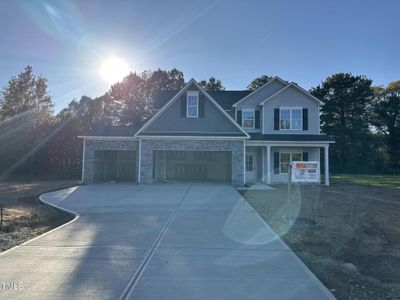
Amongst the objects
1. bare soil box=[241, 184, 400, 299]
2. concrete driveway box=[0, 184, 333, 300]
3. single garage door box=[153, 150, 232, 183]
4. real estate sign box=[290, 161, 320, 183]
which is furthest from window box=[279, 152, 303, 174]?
concrete driveway box=[0, 184, 333, 300]

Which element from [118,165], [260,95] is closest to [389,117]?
[260,95]

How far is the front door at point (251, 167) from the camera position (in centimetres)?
2311

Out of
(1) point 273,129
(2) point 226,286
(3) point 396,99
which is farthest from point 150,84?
(2) point 226,286

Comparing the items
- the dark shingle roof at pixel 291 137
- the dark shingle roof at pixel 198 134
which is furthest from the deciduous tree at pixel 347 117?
the dark shingle roof at pixel 198 134

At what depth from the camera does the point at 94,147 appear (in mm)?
20422

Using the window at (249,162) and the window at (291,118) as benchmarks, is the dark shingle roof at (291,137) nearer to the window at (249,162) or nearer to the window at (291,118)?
the window at (291,118)

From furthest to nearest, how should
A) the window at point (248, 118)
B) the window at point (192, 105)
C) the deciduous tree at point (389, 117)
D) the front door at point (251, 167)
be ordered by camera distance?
the deciduous tree at point (389, 117), the window at point (248, 118), the front door at point (251, 167), the window at point (192, 105)

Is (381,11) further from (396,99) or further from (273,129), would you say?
(396,99)

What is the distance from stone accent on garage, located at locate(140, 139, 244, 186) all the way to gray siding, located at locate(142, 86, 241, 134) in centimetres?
88

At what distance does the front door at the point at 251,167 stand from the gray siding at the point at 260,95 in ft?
11.8

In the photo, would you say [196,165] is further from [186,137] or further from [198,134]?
[186,137]

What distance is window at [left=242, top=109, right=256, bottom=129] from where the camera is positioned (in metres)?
23.5

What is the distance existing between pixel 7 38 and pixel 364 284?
13874 millimetres

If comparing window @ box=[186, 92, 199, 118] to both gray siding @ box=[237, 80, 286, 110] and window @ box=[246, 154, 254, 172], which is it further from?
window @ box=[246, 154, 254, 172]
